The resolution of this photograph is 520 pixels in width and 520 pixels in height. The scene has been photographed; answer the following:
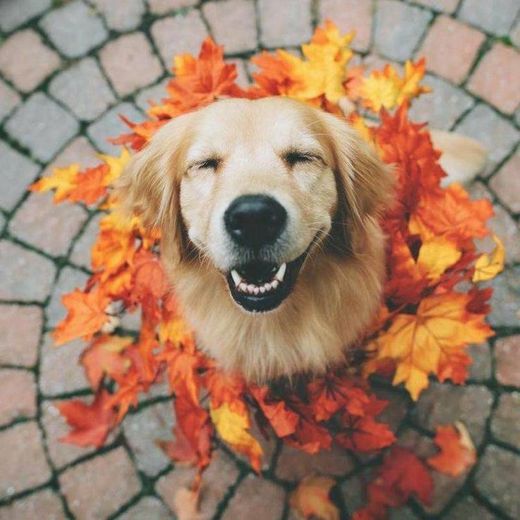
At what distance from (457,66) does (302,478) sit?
8.46 ft

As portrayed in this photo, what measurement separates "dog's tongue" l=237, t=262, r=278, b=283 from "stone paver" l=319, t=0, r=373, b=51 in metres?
2.08

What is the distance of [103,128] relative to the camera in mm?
3445

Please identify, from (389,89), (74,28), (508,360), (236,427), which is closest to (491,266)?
(508,360)

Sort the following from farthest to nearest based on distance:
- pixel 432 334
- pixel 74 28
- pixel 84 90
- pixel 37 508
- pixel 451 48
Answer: pixel 74 28 → pixel 84 90 → pixel 451 48 → pixel 37 508 → pixel 432 334

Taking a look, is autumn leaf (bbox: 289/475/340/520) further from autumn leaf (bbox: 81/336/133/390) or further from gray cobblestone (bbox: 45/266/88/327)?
gray cobblestone (bbox: 45/266/88/327)

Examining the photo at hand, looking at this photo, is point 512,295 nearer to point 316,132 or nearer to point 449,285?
point 449,285

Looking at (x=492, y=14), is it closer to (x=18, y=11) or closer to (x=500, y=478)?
(x=500, y=478)

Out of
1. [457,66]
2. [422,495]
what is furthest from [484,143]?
[422,495]

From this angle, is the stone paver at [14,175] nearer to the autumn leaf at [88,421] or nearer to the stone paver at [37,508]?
the autumn leaf at [88,421]

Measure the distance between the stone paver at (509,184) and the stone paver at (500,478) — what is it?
1335 mm

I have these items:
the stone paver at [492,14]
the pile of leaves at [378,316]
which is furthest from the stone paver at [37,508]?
the stone paver at [492,14]

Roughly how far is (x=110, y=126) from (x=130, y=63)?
46cm

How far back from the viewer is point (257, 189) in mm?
1787

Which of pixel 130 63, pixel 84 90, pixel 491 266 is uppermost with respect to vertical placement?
pixel 491 266
